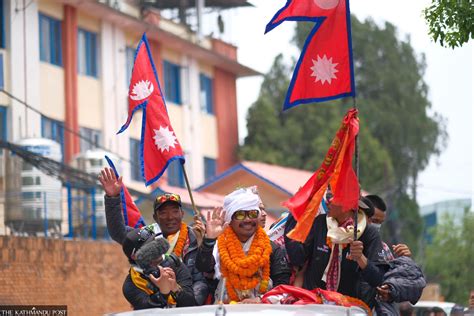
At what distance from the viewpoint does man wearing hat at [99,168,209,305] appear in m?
10.9

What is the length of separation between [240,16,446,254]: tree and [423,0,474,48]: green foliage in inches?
1477

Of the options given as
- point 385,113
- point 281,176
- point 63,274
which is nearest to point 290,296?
point 63,274

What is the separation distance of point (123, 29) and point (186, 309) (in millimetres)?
31081

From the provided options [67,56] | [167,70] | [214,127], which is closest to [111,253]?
[67,56]

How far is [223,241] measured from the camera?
10.7 metres

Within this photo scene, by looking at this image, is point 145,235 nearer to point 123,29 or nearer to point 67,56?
point 67,56

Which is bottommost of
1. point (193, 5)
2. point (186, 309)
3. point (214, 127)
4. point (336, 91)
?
point (186, 309)

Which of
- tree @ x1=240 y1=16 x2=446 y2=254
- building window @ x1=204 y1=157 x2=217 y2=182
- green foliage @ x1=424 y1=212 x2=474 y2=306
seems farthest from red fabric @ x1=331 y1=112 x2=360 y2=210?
tree @ x1=240 y1=16 x2=446 y2=254

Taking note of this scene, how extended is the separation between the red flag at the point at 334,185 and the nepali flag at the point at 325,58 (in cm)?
56

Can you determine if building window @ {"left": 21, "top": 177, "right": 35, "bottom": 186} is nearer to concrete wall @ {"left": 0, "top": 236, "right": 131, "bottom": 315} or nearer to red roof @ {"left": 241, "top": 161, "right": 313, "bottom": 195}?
concrete wall @ {"left": 0, "top": 236, "right": 131, "bottom": 315}

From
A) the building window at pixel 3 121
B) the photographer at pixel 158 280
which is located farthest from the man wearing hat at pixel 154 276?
the building window at pixel 3 121

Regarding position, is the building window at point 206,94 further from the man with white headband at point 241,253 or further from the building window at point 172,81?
the man with white headband at point 241,253

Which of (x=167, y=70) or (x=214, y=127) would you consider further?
(x=214, y=127)

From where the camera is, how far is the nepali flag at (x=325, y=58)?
445 inches
